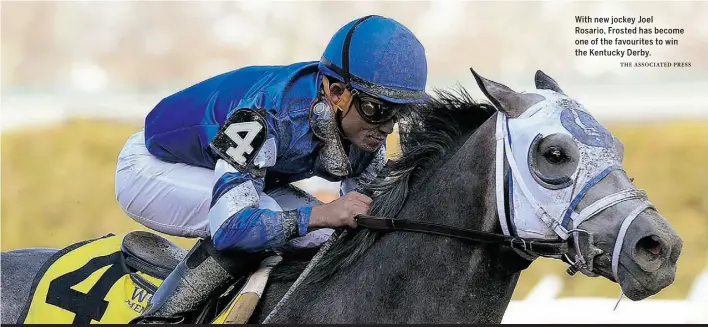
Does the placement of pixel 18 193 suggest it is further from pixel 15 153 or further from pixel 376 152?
pixel 376 152

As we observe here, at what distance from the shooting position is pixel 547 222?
9.75ft

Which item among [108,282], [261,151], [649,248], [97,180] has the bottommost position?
[97,180]

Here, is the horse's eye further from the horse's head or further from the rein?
the rein

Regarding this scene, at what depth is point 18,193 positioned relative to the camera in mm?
8789

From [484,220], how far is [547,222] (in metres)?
0.25

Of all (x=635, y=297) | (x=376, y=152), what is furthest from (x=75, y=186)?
(x=635, y=297)

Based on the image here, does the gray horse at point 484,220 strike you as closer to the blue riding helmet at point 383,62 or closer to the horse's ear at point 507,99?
the horse's ear at point 507,99

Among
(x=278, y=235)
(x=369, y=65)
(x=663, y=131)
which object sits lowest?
(x=663, y=131)

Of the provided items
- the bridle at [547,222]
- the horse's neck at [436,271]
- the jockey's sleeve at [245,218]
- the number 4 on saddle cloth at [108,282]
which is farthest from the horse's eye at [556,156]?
the number 4 on saddle cloth at [108,282]

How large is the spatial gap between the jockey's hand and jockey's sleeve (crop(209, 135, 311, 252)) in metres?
0.04

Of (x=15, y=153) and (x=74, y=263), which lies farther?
(x=15, y=153)

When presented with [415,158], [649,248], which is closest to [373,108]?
[415,158]

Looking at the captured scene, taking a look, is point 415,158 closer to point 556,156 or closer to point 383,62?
point 383,62

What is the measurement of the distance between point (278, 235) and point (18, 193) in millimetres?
6321
